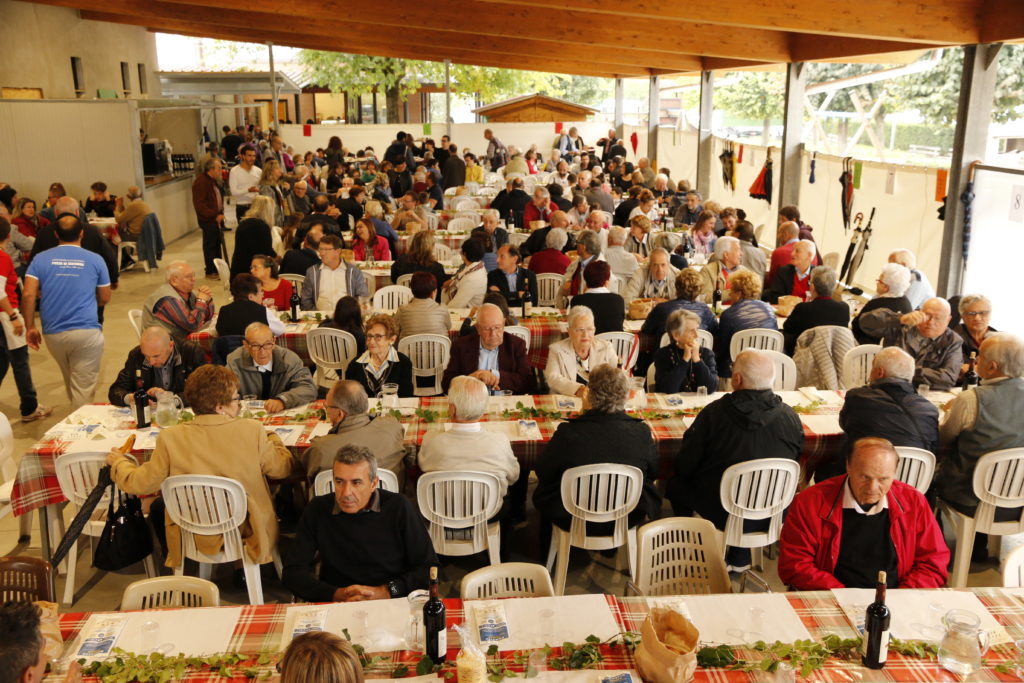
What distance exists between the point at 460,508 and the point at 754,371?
1.52 m

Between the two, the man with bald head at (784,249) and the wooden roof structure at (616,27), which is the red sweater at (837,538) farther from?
the wooden roof structure at (616,27)

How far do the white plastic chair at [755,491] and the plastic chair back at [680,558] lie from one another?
0.64 metres

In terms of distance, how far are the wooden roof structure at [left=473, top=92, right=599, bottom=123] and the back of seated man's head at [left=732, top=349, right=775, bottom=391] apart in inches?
917

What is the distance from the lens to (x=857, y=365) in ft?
19.5

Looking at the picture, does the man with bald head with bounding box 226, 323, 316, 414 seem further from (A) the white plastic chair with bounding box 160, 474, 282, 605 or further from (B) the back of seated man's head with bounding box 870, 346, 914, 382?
(B) the back of seated man's head with bounding box 870, 346, 914, 382

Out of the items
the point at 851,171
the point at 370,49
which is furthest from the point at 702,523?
the point at 370,49

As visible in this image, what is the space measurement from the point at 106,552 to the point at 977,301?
5162 millimetres

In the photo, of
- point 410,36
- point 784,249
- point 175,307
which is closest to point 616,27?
point 784,249

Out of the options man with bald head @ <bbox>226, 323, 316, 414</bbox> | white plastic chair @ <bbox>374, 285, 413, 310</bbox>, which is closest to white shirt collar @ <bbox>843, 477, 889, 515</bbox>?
man with bald head @ <bbox>226, 323, 316, 414</bbox>

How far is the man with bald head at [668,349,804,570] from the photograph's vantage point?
426 centimetres

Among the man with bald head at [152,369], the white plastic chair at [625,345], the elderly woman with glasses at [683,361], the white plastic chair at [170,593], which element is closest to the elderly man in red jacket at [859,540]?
the elderly woman with glasses at [683,361]

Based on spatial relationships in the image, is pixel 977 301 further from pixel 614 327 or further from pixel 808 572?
pixel 808 572

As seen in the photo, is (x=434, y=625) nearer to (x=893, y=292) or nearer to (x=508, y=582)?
(x=508, y=582)

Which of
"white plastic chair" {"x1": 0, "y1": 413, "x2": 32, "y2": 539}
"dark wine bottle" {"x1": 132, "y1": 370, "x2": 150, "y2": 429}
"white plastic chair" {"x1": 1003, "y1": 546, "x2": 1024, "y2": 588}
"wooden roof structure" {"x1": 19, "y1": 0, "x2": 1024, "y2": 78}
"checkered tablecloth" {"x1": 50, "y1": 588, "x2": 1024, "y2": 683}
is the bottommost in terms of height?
"white plastic chair" {"x1": 0, "y1": 413, "x2": 32, "y2": 539}
